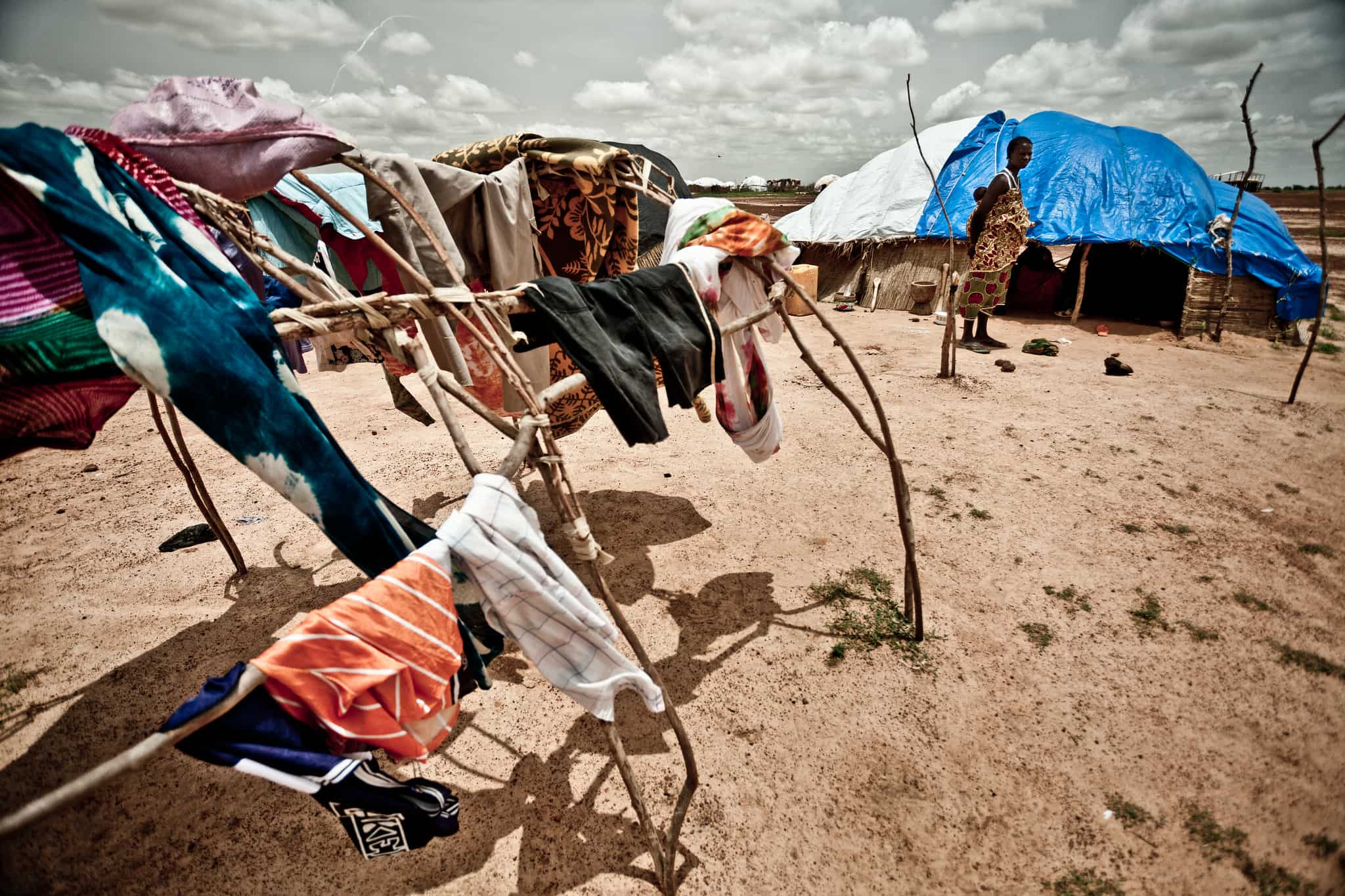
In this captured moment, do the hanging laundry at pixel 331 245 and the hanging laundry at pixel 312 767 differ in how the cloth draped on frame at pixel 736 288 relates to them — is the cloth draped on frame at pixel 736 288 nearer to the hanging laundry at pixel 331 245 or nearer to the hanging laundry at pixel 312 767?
the hanging laundry at pixel 331 245

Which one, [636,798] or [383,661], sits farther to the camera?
[636,798]

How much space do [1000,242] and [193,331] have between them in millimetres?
9232

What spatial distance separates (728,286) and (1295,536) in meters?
4.76

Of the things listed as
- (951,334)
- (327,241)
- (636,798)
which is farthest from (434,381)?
(951,334)

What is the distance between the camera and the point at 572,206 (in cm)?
390

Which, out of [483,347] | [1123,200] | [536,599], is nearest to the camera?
[536,599]

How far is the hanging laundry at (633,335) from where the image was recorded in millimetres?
2219

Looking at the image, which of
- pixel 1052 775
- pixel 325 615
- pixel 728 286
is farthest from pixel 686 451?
pixel 325 615

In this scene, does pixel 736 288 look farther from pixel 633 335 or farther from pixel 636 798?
pixel 636 798

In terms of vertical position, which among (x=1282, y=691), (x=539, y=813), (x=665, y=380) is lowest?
(x=539, y=813)

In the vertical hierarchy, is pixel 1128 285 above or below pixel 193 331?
above

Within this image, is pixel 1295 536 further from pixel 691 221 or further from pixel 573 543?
pixel 573 543

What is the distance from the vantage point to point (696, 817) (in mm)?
2703

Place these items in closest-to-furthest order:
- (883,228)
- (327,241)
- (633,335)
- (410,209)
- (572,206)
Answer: (633,335), (410,209), (572,206), (327,241), (883,228)
